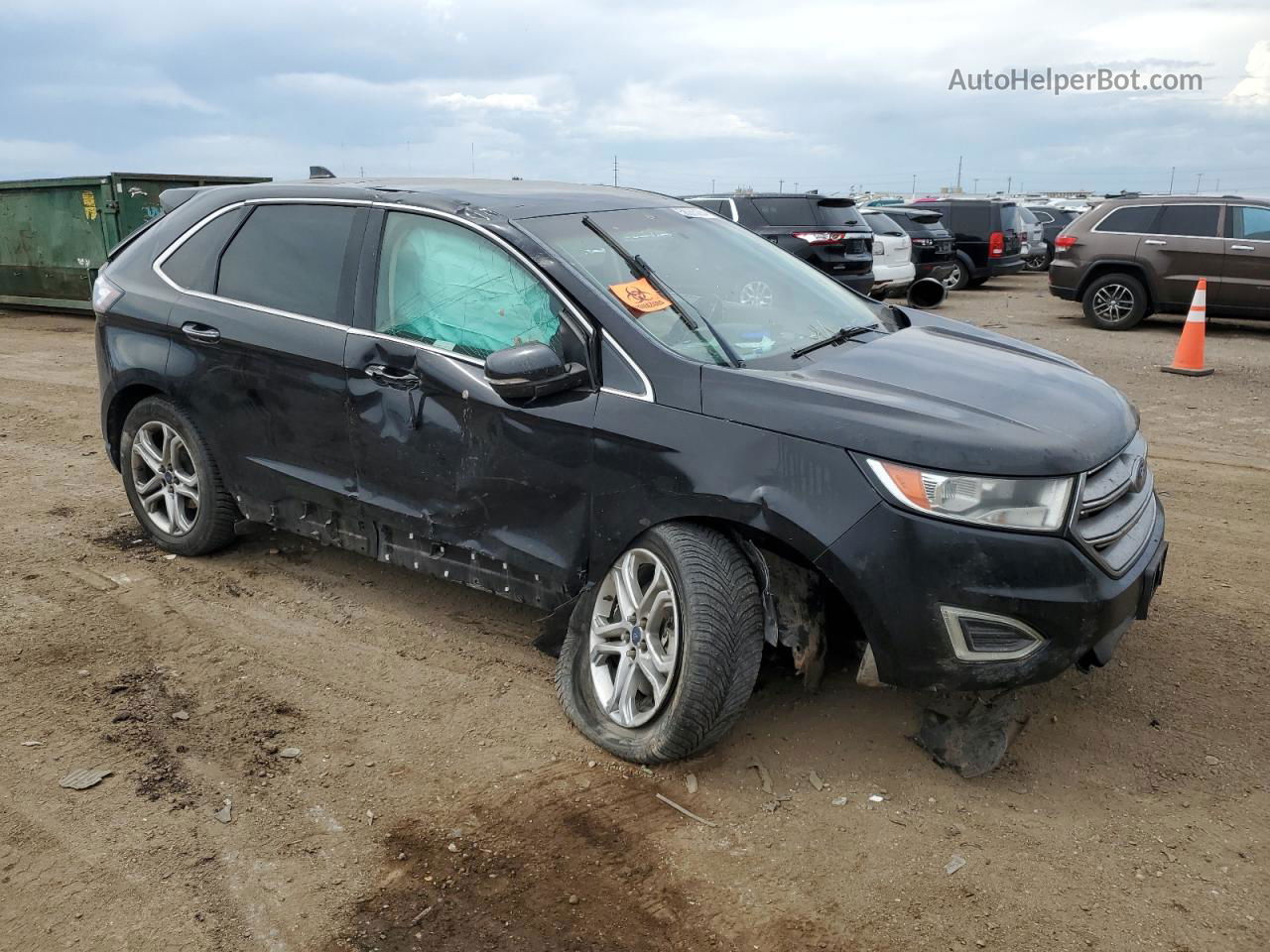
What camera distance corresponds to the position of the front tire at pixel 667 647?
3.21 metres

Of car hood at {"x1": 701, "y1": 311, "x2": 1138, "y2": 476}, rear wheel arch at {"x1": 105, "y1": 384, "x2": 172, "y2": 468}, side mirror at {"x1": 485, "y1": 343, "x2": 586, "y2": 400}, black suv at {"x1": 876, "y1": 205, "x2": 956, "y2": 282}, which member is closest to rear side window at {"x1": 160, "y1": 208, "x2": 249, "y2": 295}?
rear wheel arch at {"x1": 105, "y1": 384, "x2": 172, "y2": 468}

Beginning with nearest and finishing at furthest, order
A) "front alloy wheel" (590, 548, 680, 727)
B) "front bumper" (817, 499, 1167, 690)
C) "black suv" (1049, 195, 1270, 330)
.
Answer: "front bumper" (817, 499, 1167, 690)
"front alloy wheel" (590, 548, 680, 727)
"black suv" (1049, 195, 1270, 330)

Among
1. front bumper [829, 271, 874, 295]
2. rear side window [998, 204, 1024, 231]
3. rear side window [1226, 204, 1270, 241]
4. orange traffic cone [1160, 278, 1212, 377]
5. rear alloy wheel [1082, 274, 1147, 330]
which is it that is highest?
rear side window [998, 204, 1024, 231]

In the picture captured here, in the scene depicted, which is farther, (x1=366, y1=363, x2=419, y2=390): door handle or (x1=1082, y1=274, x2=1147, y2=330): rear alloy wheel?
(x1=1082, y1=274, x2=1147, y2=330): rear alloy wheel

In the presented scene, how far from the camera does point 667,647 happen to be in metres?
3.39

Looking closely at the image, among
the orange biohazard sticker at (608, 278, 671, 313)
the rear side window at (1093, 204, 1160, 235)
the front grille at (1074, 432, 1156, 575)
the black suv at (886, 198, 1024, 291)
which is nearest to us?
the front grille at (1074, 432, 1156, 575)

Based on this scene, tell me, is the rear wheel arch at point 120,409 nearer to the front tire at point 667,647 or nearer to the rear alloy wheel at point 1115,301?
the front tire at point 667,647

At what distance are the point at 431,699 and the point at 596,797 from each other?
88cm

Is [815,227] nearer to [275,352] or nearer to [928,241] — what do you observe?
[928,241]

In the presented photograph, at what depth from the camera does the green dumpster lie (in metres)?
14.1

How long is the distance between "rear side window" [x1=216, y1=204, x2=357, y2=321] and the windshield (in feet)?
2.94

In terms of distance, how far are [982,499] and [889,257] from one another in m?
13.9

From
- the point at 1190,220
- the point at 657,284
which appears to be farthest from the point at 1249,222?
the point at 657,284

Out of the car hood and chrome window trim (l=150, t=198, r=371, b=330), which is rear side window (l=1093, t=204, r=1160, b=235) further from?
chrome window trim (l=150, t=198, r=371, b=330)
